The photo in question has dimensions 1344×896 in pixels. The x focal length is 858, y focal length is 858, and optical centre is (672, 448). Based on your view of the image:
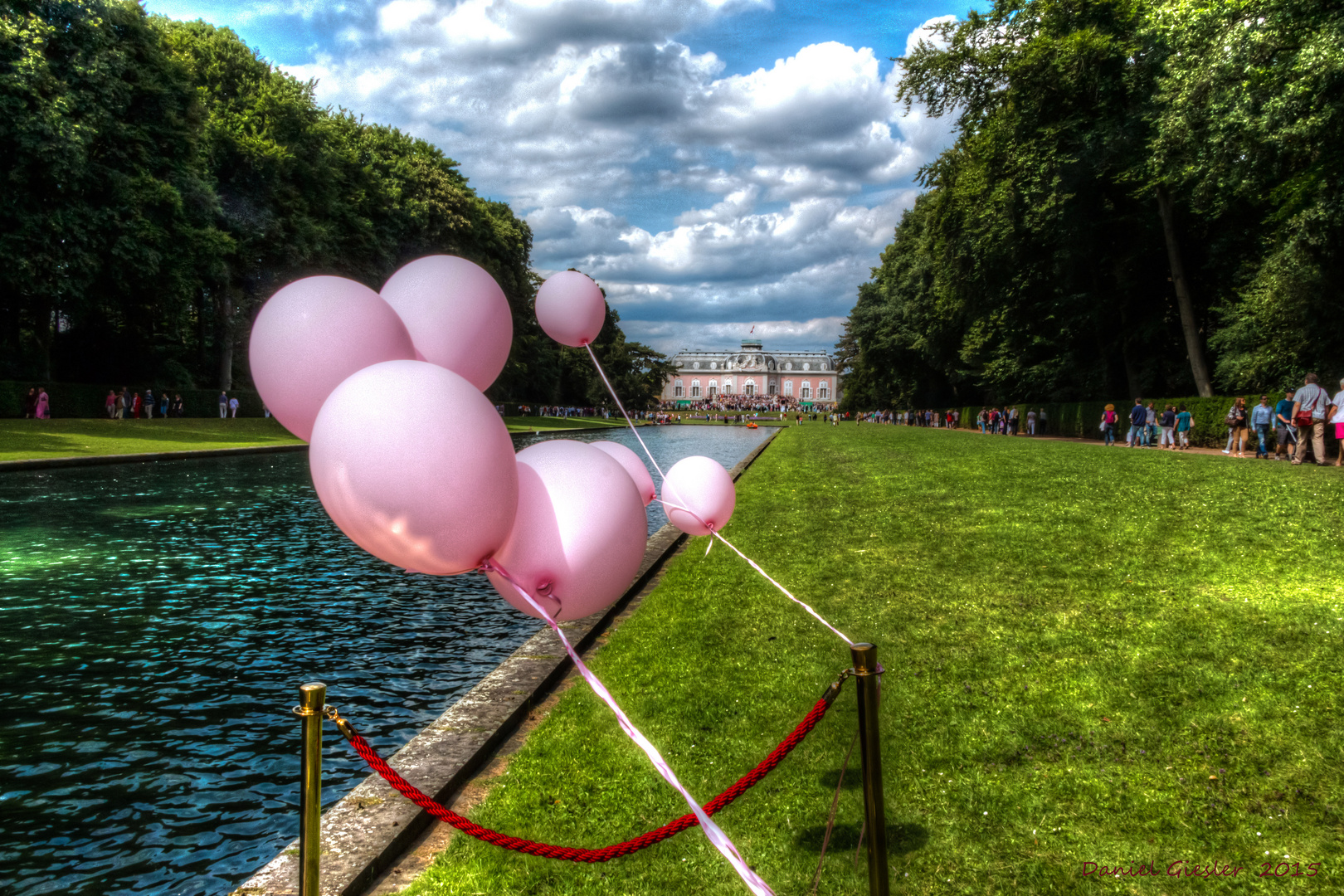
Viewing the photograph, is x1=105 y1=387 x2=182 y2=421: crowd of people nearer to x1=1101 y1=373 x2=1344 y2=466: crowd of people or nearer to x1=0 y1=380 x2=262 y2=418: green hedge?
x1=0 y1=380 x2=262 y2=418: green hedge

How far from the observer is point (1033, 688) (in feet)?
16.3

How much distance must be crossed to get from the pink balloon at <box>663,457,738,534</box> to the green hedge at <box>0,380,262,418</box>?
1307 inches

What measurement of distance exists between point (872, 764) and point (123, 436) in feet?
98.3

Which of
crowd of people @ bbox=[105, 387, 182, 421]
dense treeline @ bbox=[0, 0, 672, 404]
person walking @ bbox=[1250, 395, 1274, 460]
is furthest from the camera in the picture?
crowd of people @ bbox=[105, 387, 182, 421]

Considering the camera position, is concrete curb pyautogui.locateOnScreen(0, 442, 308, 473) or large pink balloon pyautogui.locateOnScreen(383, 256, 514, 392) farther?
concrete curb pyautogui.locateOnScreen(0, 442, 308, 473)

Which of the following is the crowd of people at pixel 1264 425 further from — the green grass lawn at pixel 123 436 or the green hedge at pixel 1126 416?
the green grass lawn at pixel 123 436

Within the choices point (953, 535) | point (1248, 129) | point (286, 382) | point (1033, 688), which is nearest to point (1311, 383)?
point (1248, 129)

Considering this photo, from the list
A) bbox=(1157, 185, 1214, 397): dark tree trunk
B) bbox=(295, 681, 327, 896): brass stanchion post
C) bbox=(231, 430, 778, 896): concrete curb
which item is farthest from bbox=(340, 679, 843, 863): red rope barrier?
bbox=(1157, 185, 1214, 397): dark tree trunk

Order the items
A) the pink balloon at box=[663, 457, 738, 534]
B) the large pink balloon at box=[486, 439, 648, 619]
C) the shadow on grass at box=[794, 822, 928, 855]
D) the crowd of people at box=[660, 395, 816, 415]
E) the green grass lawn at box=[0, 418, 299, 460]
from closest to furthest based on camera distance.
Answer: the large pink balloon at box=[486, 439, 648, 619]
the shadow on grass at box=[794, 822, 928, 855]
the pink balloon at box=[663, 457, 738, 534]
the green grass lawn at box=[0, 418, 299, 460]
the crowd of people at box=[660, 395, 816, 415]

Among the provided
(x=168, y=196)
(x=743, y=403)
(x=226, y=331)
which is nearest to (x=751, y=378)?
(x=743, y=403)

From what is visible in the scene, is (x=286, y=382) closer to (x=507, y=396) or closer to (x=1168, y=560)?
(x=1168, y=560)

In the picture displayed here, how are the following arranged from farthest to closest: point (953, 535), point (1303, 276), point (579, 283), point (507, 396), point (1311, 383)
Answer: point (507, 396) < point (1303, 276) < point (1311, 383) < point (953, 535) < point (579, 283)

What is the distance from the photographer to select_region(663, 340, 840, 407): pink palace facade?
172375 mm

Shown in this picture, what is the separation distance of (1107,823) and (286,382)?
147 inches
